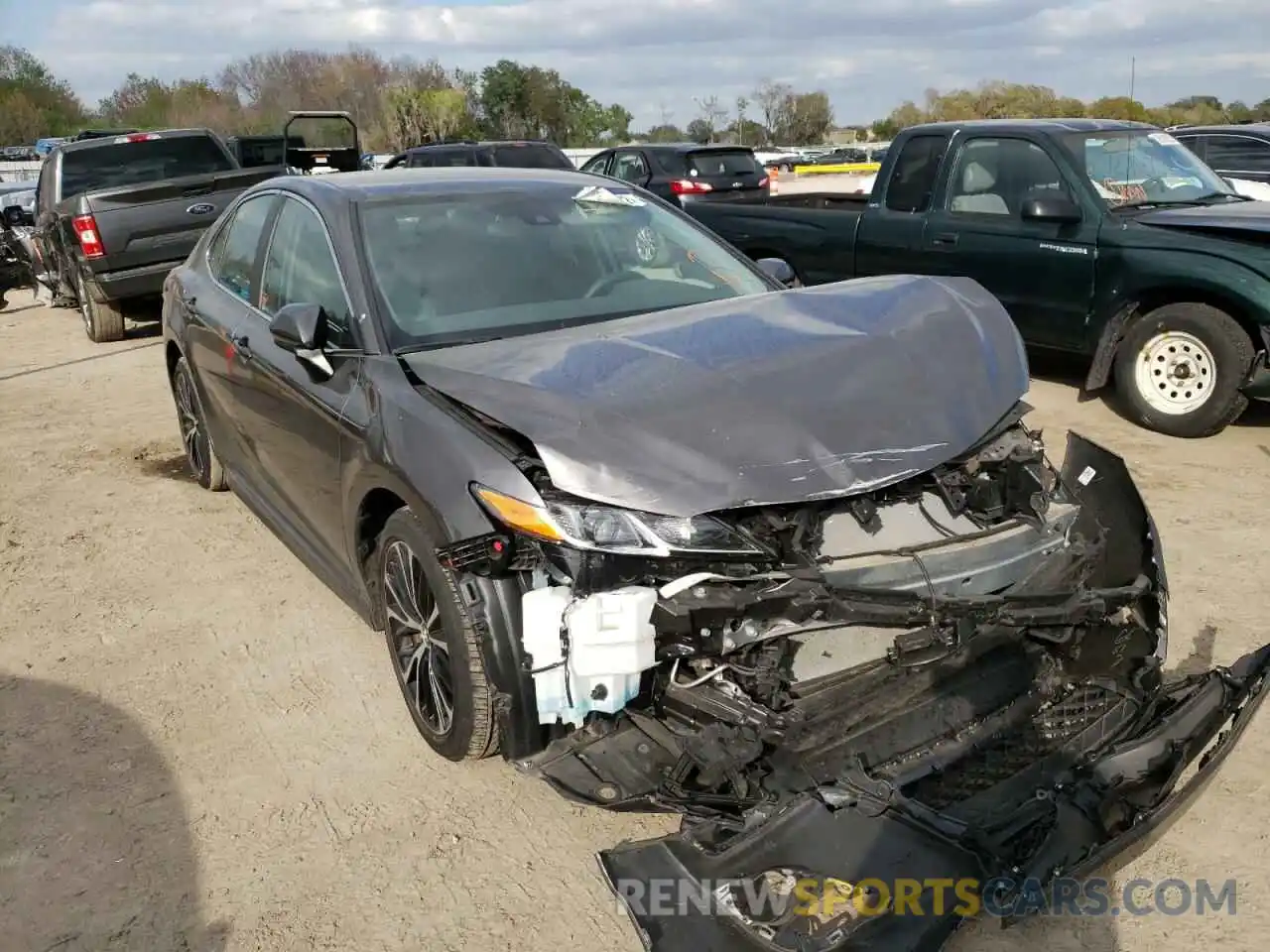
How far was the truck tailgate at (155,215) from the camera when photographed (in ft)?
33.0

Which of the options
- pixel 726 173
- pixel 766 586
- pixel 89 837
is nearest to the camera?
pixel 766 586

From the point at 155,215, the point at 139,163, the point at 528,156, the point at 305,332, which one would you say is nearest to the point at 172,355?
the point at 305,332

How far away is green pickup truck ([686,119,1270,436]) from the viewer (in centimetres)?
621

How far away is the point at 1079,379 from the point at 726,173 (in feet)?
27.0

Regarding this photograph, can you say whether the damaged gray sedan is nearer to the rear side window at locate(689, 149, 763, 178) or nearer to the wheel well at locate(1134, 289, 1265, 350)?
the wheel well at locate(1134, 289, 1265, 350)

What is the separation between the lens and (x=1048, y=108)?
40000 millimetres

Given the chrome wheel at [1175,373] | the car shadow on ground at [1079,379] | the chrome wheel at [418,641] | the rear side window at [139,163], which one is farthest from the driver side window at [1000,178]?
the rear side window at [139,163]

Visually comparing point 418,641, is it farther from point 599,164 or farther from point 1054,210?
point 599,164

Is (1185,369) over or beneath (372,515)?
beneath

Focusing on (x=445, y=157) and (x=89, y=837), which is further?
(x=445, y=157)

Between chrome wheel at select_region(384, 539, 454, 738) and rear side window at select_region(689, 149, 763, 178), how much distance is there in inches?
491

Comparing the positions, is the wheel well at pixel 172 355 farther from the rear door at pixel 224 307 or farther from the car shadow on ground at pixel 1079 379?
the car shadow on ground at pixel 1079 379

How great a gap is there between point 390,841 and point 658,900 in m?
1.09

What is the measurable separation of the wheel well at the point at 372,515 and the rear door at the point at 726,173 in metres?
11.9
